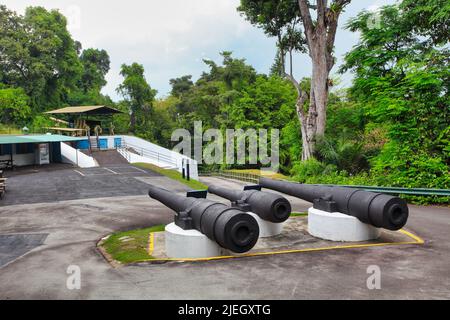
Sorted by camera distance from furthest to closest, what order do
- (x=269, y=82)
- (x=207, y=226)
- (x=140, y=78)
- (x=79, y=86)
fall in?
1. (x=79, y=86)
2. (x=140, y=78)
3. (x=269, y=82)
4. (x=207, y=226)

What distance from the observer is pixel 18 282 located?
298 inches

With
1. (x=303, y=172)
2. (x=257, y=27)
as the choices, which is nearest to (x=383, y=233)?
(x=303, y=172)

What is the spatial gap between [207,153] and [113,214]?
2955 cm

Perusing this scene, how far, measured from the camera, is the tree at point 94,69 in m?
70.8

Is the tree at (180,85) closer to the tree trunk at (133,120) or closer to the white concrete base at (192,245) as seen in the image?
the tree trunk at (133,120)

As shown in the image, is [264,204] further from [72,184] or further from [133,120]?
[133,120]

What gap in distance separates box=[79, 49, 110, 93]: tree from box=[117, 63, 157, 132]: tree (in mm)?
18206

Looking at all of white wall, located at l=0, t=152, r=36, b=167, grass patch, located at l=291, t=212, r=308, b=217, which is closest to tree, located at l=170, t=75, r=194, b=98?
white wall, located at l=0, t=152, r=36, b=167

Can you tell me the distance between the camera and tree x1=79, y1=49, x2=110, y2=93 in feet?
232

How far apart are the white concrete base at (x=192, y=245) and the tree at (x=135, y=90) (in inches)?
A: 1799

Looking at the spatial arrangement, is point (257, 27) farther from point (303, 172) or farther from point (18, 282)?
point (18, 282)

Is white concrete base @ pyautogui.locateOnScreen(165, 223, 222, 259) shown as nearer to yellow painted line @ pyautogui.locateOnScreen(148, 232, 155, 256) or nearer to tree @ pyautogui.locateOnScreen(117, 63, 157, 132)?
yellow painted line @ pyautogui.locateOnScreen(148, 232, 155, 256)

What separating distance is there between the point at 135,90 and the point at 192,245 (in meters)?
46.5

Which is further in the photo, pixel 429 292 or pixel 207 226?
pixel 207 226
